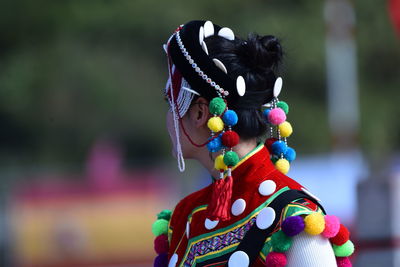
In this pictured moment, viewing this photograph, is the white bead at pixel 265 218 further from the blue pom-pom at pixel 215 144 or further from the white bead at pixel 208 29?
the white bead at pixel 208 29

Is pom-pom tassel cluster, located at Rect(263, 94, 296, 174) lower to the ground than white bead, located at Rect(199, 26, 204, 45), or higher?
lower

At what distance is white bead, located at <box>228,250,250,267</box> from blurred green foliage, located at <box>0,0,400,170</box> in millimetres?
18048

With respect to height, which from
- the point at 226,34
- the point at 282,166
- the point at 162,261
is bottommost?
the point at 162,261

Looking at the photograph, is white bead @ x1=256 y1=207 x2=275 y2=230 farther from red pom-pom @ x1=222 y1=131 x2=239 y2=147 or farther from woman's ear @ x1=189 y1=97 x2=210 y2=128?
woman's ear @ x1=189 y1=97 x2=210 y2=128

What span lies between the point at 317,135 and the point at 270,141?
19.8 meters

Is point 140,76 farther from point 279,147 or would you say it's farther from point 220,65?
point 220,65

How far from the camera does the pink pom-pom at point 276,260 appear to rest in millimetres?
2256

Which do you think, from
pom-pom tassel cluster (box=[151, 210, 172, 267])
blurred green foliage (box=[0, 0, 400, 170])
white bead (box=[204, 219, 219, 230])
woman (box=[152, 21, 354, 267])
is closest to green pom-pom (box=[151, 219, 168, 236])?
pom-pom tassel cluster (box=[151, 210, 172, 267])

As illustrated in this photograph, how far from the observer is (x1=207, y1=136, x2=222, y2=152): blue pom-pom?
2463 mm

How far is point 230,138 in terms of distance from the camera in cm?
241

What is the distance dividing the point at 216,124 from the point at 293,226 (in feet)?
1.29

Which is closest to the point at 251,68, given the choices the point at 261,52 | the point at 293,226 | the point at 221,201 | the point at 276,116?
the point at 261,52

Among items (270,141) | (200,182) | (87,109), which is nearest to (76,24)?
(87,109)

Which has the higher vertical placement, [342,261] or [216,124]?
[216,124]
